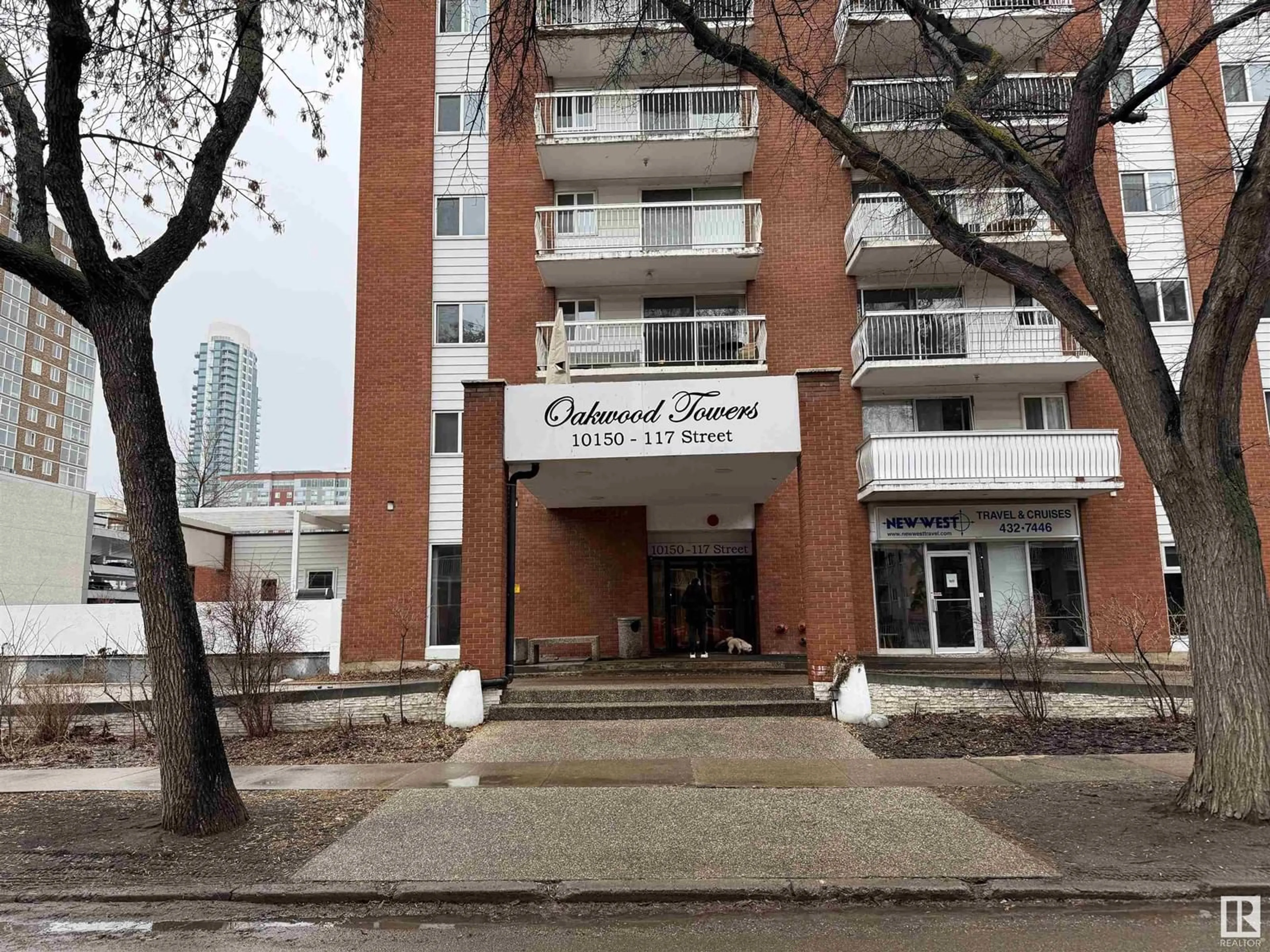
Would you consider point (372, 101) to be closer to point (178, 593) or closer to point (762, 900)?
point (178, 593)

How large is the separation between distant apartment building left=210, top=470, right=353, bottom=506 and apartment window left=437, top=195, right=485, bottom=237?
121ft

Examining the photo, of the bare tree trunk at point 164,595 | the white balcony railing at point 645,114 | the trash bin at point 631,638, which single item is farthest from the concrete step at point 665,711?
the white balcony railing at point 645,114

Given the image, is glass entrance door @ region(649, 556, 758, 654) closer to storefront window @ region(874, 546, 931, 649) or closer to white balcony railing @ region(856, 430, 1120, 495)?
storefront window @ region(874, 546, 931, 649)

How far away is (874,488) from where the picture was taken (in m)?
17.6

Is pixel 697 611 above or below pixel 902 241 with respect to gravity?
below

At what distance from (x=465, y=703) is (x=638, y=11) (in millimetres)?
8635

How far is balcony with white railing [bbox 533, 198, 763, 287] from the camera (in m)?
18.8

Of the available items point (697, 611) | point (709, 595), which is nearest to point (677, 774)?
point (697, 611)

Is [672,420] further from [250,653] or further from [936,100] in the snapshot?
[250,653]

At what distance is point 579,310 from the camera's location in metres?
20.3

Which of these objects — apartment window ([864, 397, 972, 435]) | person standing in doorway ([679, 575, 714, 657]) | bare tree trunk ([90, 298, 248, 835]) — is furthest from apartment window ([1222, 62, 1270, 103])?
bare tree trunk ([90, 298, 248, 835])

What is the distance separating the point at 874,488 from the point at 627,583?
5.67 meters

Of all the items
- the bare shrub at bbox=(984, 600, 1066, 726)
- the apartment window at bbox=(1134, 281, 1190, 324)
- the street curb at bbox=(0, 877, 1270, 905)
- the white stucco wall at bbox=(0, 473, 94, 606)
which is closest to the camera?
the street curb at bbox=(0, 877, 1270, 905)

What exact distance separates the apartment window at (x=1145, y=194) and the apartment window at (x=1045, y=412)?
4964mm
